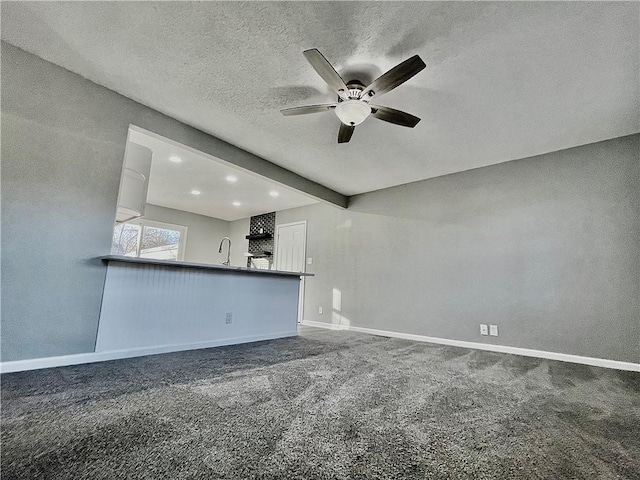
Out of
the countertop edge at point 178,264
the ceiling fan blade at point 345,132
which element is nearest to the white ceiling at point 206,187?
the countertop edge at point 178,264

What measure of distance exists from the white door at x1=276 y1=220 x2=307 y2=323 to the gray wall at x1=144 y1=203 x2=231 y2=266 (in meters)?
→ 1.91

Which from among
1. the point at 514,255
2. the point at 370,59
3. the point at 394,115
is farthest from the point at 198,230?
the point at 514,255

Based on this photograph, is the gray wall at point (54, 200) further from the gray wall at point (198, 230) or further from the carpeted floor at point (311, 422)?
the gray wall at point (198, 230)

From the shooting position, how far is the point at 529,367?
272 cm

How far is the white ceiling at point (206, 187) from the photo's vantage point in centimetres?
377

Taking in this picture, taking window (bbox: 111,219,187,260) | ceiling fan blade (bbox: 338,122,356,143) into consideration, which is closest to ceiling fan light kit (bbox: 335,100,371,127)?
ceiling fan blade (bbox: 338,122,356,143)

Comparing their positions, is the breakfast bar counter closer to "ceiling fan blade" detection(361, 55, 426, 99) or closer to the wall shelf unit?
"ceiling fan blade" detection(361, 55, 426, 99)

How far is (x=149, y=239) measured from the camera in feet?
20.8

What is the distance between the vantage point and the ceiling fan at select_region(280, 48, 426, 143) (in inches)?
74.6

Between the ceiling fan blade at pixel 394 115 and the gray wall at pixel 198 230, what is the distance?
18.7 feet

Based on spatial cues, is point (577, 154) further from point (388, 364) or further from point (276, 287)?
point (276, 287)

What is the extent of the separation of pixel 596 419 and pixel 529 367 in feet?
4.27

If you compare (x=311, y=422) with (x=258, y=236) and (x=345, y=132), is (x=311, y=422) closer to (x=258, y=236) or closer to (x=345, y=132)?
(x=345, y=132)

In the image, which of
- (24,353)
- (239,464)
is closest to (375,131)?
(239,464)
